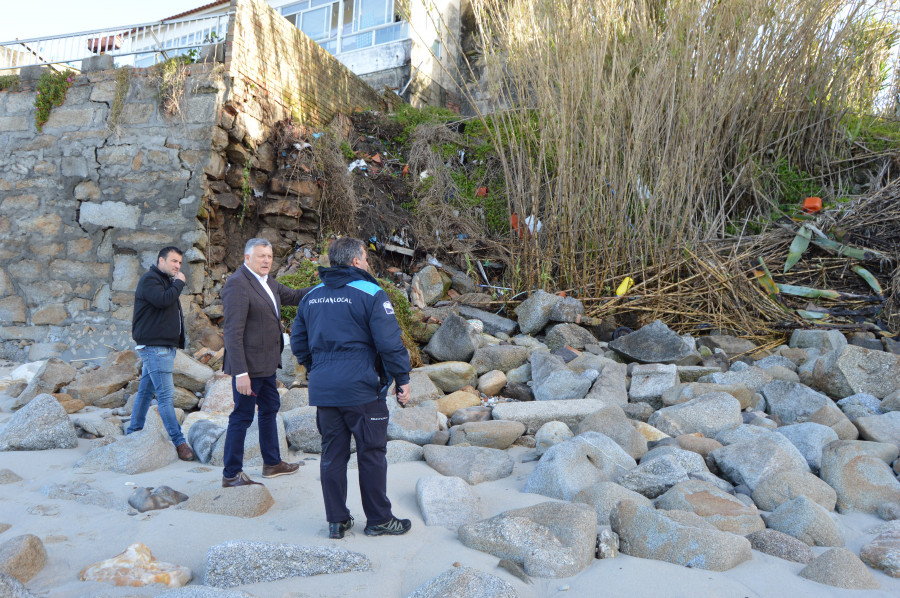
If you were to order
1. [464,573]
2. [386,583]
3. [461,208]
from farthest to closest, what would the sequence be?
1. [461,208]
2. [386,583]
3. [464,573]

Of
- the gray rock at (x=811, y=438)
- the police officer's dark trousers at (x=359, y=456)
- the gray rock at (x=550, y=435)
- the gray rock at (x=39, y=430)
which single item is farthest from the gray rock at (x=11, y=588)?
the gray rock at (x=811, y=438)

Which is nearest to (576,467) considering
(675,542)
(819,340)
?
(675,542)

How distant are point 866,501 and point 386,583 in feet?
8.49

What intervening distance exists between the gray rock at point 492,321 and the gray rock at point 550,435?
2.24 m

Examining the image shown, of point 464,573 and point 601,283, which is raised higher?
point 601,283

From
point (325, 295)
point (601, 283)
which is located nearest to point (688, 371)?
point (601, 283)

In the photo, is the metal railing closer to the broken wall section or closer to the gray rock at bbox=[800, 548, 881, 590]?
the broken wall section

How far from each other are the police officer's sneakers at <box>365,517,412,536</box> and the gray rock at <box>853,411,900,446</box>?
10.3 ft

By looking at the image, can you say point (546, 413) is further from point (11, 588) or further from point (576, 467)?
point (11, 588)

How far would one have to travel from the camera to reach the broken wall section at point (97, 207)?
675 cm

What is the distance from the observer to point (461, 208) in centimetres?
831

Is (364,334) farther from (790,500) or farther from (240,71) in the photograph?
(240,71)

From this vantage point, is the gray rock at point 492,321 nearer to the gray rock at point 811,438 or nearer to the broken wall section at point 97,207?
the gray rock at point 811,438

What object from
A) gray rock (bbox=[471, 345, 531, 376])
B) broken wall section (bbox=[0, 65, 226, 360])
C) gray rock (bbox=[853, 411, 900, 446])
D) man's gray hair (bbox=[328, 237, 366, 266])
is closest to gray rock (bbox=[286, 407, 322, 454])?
man's gray hair (bbox=[328, 237, 366, 266])
